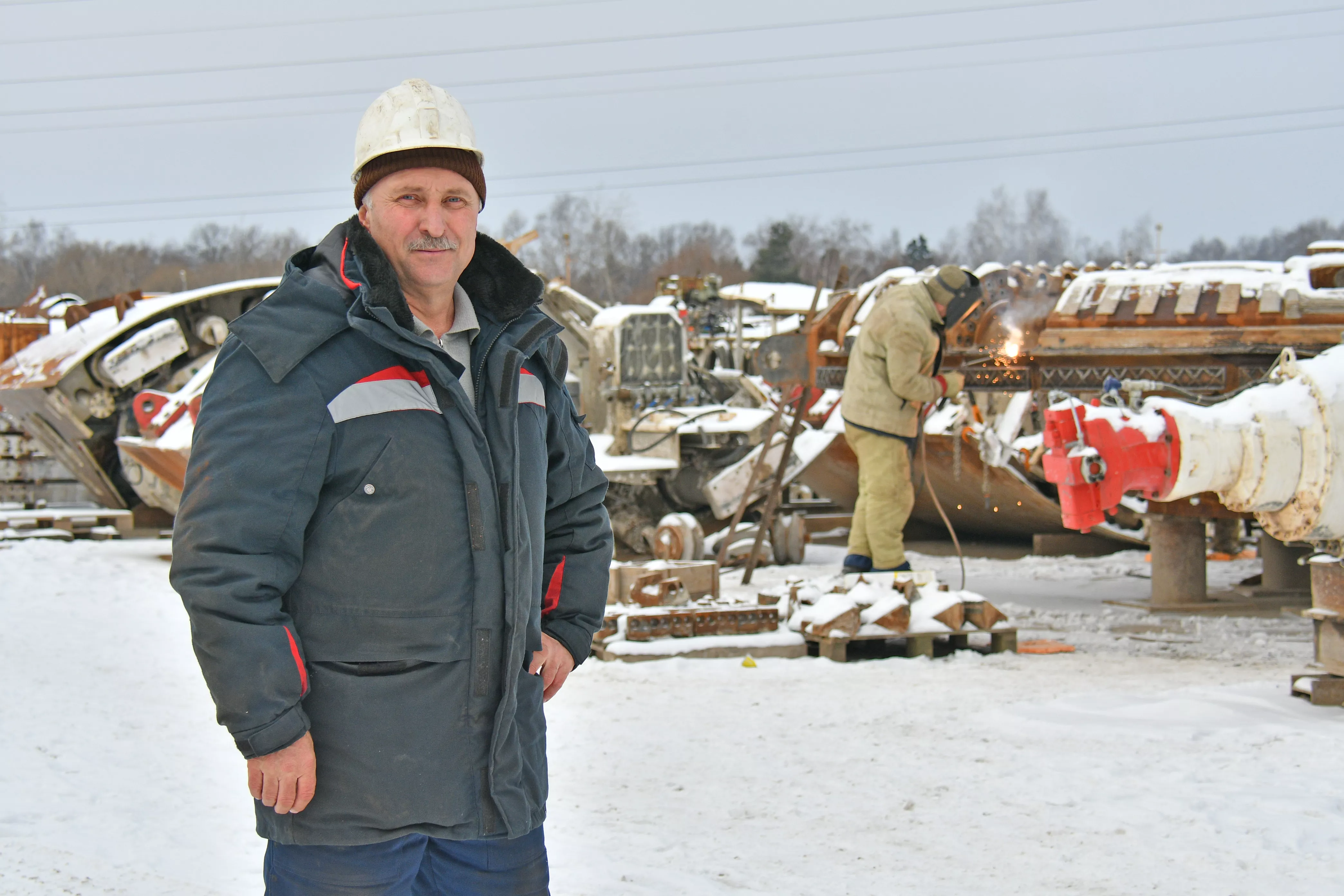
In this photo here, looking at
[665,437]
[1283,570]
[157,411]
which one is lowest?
[1283,570]

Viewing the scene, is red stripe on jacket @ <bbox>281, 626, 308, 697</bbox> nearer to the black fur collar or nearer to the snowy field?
the black fur collar

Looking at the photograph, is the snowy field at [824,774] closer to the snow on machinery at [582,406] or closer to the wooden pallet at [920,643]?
the wooden pallet at [920,643]

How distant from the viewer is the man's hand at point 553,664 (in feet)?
8.81

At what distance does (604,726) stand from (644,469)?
20.6 feet

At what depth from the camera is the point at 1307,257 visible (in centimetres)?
884

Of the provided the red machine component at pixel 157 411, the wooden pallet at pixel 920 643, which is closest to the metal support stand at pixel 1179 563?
the wooden pallet at pixel 920 643

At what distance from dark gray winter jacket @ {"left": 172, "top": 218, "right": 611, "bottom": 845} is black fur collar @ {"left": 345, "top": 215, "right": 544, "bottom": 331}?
0.01m

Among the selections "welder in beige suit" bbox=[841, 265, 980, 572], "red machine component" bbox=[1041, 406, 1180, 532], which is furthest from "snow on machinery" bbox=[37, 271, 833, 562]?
"red machine component" bbox=[1041, 406, 1180, 532]

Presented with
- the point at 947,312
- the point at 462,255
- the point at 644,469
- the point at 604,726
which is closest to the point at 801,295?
the point at 644,469

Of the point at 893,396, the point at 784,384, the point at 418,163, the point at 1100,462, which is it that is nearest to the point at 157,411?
the point at 784,384

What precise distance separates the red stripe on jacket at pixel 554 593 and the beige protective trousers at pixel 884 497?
19.1ft

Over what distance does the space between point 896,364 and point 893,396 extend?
24 cm

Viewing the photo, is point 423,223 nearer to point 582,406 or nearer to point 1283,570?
point 1283,570

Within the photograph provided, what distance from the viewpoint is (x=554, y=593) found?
280 cm
